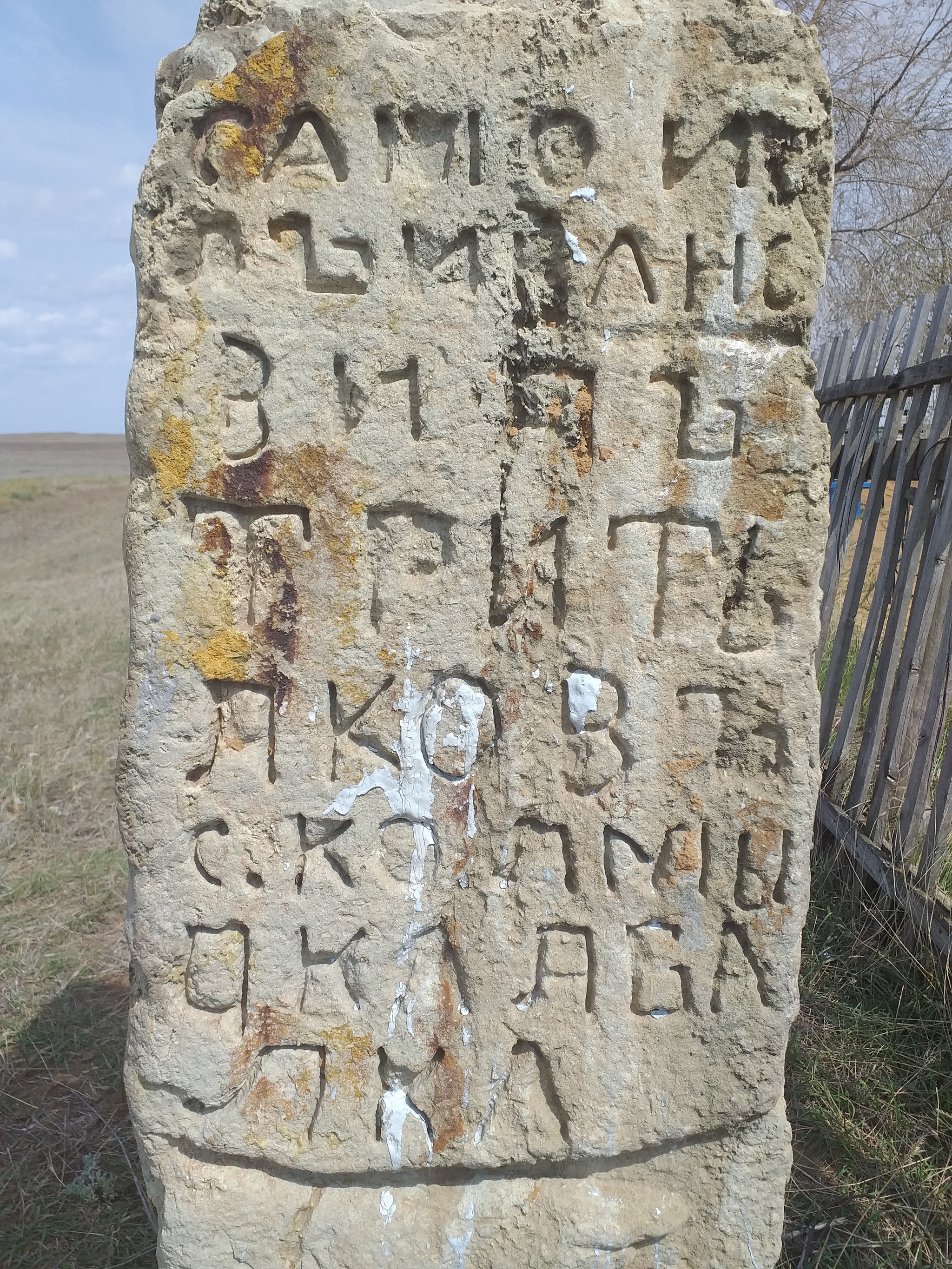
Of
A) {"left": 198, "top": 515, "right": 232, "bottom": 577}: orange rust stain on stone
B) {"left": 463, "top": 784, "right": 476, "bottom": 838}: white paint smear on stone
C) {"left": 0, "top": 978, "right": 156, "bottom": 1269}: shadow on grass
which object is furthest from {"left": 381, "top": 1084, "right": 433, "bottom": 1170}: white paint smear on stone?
{"left": 198, "top": 515, "right": 232, "bottom": 577}: orange rust stain on stone

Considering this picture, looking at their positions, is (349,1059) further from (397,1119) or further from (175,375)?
(175,375)

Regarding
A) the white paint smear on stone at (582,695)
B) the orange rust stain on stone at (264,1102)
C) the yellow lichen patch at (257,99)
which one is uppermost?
the yellow lichen patch at (257,99)

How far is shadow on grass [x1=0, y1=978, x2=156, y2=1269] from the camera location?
224cm

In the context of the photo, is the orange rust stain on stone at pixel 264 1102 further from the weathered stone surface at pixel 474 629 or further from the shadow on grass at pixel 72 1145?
the shadow on grass at pixel 72 1145

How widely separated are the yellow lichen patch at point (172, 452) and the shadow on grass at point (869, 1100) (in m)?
2.03

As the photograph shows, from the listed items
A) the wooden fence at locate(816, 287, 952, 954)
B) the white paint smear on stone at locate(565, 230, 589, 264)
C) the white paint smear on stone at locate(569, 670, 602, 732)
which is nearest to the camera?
the white paint smear on stone at locate(565, 230, 589, 264)

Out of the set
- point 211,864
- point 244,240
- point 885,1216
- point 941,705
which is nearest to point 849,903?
point 941,705

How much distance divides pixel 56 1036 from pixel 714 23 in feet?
9.51

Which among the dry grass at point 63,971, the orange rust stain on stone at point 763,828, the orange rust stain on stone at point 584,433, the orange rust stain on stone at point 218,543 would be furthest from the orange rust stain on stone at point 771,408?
the dry grass at point 63,971

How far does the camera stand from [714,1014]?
1.92 meters

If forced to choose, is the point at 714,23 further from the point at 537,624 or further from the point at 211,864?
the point at 211,864

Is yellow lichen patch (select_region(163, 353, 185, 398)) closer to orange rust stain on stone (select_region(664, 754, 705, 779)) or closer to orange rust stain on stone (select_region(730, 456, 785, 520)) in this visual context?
orange rust stain on stone (select_region(730, 456, 785, 520))

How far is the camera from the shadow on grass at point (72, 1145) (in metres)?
2.24

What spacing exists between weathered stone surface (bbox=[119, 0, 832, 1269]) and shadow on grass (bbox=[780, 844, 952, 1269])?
1.19 feet
